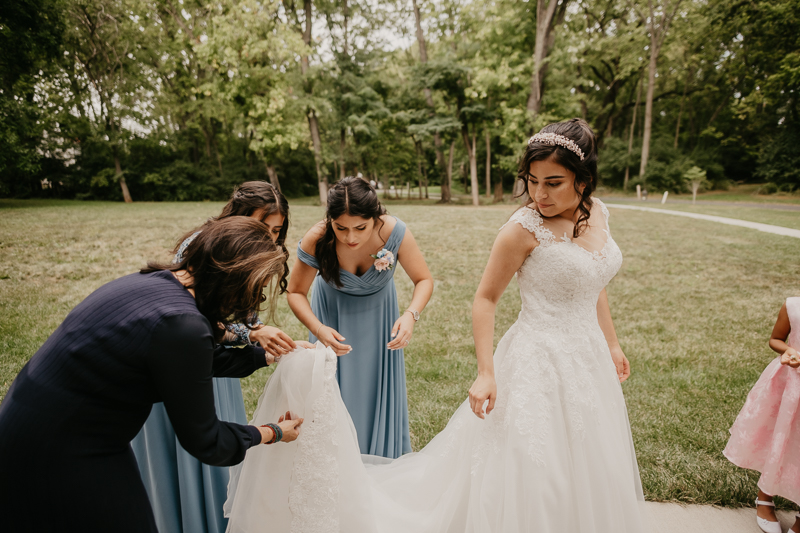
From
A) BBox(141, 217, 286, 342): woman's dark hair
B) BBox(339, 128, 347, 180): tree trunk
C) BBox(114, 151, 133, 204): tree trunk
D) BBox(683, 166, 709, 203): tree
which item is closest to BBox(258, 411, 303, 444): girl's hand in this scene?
BBox(141, 217, 286, 342): woman's dark hair

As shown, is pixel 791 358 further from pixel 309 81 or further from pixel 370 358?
pixel 309 81

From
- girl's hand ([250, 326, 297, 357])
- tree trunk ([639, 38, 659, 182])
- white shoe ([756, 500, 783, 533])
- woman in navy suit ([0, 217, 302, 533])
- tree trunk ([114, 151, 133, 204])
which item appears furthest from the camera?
tree trunk ([639, 38, 659, 182])

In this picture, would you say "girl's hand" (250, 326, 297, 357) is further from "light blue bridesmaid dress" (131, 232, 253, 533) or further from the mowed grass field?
the mowed grass field

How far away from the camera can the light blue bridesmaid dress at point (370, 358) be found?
3.08 metres

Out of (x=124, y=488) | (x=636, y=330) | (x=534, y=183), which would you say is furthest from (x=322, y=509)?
(x=636, y=330)

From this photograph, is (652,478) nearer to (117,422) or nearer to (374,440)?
(374,440)

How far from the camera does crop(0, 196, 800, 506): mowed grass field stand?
3.63 m

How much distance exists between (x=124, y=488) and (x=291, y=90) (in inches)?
1026

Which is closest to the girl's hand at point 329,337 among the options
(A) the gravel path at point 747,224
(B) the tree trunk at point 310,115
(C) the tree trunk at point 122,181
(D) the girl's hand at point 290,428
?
(D) the girl's hand at point 290,428

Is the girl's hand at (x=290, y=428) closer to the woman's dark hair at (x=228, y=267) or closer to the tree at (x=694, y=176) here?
the woman's dark hair at (x=228, y=267)

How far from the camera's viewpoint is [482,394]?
2.02 m

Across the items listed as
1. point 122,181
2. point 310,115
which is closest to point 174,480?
point 310,115

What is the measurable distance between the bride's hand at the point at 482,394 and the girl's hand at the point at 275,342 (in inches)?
37.2

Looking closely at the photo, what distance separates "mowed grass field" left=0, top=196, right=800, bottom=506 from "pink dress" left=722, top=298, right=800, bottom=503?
0.42 meters
